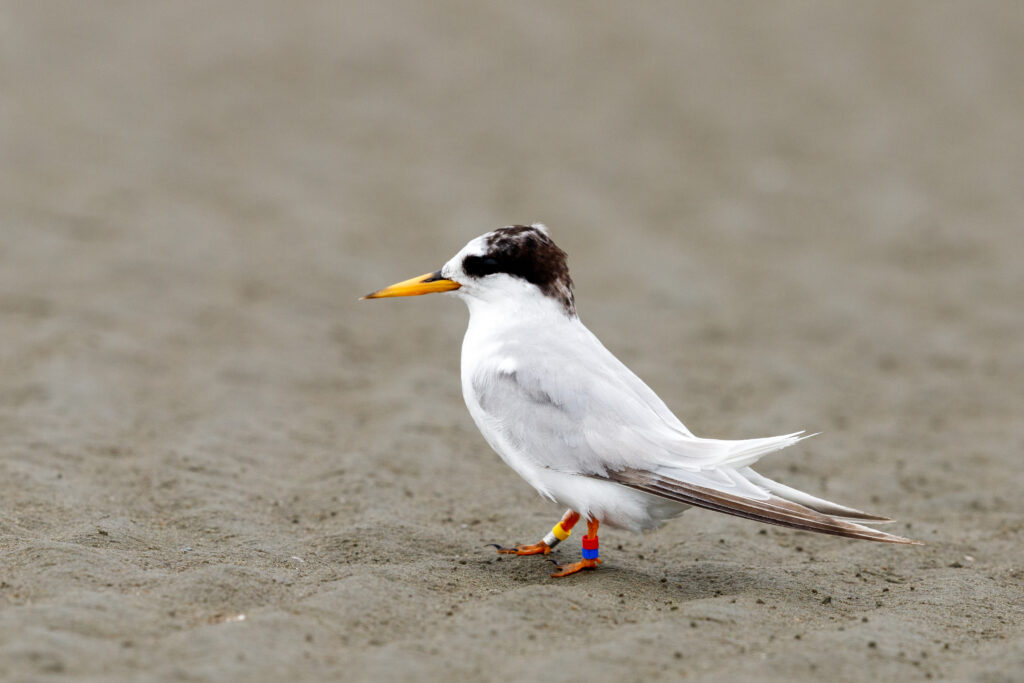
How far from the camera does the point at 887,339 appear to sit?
8.84 meters

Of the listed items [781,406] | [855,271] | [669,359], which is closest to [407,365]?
[669,359]

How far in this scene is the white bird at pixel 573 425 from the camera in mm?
4230

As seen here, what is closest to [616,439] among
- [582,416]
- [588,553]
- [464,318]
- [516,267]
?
[582,416]

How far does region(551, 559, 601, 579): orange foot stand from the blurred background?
4.7 inches

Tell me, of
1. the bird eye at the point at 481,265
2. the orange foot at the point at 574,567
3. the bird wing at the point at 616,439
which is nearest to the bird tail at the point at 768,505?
the bird wing at the point at 616,439

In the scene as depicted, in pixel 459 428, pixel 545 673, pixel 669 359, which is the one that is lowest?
pixel 545 673

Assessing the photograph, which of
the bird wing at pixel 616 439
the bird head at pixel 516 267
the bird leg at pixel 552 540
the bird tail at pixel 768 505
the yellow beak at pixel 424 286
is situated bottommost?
the bird leg at pixel 552 540

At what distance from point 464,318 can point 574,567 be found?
4.77 metres

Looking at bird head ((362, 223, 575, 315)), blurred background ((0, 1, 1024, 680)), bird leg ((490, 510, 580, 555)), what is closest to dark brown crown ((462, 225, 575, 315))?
bird head ((362, 223, 575, 315))

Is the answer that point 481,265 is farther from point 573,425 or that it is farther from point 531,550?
point 531,550

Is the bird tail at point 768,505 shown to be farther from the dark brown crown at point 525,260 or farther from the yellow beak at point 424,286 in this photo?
the yellow beak at point 424,286

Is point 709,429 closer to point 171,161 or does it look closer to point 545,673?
point 545,673

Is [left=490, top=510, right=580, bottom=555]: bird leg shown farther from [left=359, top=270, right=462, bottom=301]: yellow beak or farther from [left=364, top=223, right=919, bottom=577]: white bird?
[left=359, top=270, right=462, bottom=301]: yellow beak

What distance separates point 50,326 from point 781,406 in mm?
4711
